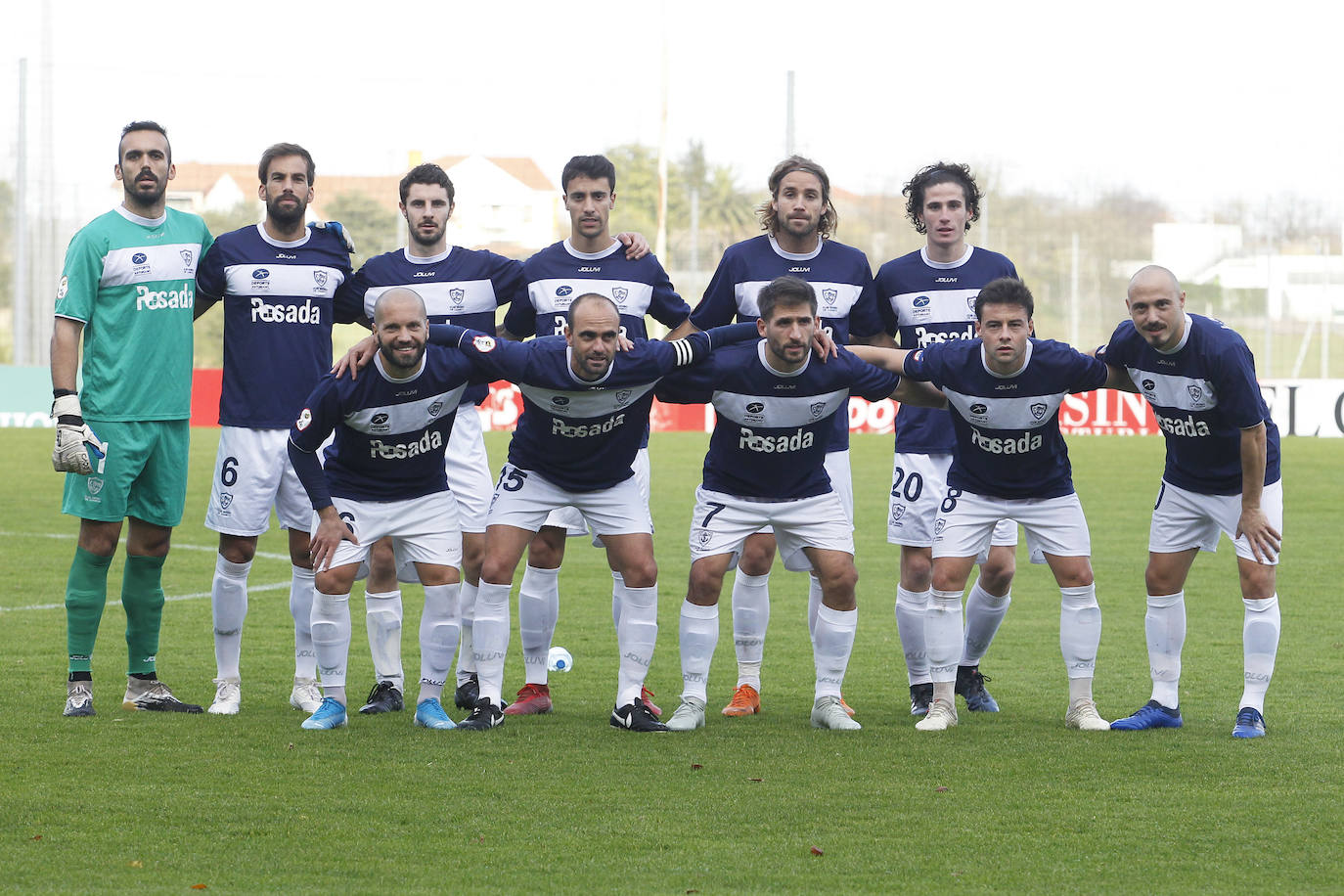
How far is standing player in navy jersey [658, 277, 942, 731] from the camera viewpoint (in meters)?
6.53

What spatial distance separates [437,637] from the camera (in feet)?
21.8

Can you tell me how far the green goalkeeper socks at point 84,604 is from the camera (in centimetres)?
677

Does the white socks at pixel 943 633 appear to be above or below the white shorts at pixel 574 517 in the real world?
below

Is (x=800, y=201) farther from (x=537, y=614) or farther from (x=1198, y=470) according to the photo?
(x=537, y=614)

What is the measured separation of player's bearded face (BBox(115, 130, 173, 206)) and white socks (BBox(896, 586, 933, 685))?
3773 mm

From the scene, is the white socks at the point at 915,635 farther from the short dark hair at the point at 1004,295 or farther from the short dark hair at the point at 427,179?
the short dark hair at the point at 427,179

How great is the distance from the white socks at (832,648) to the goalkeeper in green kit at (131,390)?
275 cm

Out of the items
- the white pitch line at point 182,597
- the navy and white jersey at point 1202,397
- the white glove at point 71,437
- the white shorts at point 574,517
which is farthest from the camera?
the white pitch line at point 182,597

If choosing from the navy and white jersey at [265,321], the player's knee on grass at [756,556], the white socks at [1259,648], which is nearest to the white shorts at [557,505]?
the player's knee on grass at [756,556]

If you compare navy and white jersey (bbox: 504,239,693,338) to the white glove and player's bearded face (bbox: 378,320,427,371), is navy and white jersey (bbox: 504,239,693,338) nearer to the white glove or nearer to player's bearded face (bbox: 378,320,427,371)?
player's bearded face (bbox: 378,320,427,371)

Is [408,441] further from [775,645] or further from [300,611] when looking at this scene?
[775,645]

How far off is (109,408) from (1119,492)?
14.3 meters

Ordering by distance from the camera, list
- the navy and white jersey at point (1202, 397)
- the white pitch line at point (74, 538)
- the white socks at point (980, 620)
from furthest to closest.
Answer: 1. the white pitch line at point (74, 538)
2. the white socks at point (980, 620)
3. the navy and white jersey at point (1202, 397)

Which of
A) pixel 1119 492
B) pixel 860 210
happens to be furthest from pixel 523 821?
pixel 860 210
